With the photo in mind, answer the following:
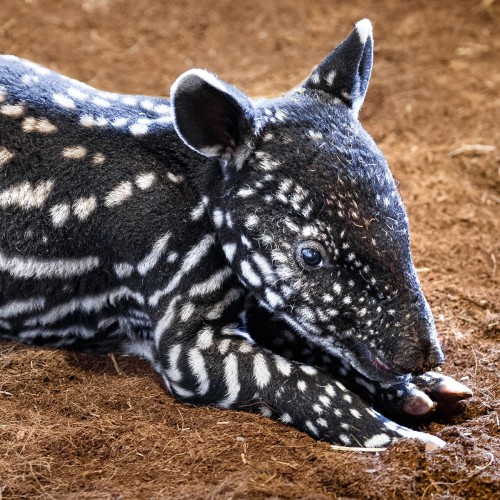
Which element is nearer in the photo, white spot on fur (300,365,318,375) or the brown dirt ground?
the brown dirt ground

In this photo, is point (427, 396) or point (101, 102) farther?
point (101, 102)

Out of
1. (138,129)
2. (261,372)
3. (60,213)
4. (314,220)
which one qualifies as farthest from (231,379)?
(138,129)

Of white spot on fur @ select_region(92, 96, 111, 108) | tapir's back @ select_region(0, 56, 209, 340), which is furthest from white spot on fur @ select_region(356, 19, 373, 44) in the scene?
white spot on fur @ select_region(92, 96, 111, 108)

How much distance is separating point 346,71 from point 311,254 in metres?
0.99

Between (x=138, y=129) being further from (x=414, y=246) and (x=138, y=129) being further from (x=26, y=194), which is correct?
(x=414, y=246)

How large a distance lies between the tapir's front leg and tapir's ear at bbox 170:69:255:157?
2.95ft

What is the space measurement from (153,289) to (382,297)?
1151mm

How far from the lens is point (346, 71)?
4.25m

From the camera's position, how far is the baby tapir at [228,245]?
12.6 ft

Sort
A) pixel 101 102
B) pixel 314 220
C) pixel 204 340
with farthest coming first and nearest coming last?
1. pixel 101 102
2. pixel 204 340
3. pixel 314 220

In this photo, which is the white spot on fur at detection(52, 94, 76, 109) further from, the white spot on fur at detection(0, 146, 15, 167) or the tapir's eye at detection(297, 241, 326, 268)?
the tapir's eye at detection(297, 241, 326, 268)

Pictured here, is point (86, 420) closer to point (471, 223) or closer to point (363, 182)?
point (363, 182)

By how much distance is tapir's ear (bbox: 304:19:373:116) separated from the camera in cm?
425

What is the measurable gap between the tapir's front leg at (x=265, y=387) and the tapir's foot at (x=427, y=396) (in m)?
0.21
